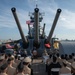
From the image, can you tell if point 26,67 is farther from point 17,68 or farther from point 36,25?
point 36,25

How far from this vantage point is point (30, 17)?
38188 millimetres

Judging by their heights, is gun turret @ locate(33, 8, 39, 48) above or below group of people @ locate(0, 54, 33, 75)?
above

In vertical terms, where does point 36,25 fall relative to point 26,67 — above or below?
above

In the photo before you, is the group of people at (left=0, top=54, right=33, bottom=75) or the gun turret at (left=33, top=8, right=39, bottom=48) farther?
the gun turret at (left=33, top=8, right=39, bottom=48)

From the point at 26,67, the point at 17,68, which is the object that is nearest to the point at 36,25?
the point at 17,68

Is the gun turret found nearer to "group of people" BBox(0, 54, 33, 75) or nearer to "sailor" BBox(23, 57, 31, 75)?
"group of people" BBox(0, 54, 33, 75)

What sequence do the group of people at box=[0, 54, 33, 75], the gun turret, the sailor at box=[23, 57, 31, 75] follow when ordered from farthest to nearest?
the gun turret
the sailor at box=[23, 57, 31, 75]
the group of people at box=[0, 54, 33, 75]

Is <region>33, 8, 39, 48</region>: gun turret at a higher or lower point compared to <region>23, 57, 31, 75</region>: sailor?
higher

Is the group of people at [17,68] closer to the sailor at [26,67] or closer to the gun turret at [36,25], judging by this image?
the sailor at [26,67]

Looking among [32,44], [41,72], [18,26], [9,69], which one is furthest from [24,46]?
[9,69]

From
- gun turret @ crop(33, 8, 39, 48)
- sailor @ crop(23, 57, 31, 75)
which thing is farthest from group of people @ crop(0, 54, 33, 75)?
gun turret @ crop(33, 8, 39, 48)

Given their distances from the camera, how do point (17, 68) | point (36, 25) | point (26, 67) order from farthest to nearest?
1. point (36, 25)
2. point (17, 68)
3. point (26, 67)

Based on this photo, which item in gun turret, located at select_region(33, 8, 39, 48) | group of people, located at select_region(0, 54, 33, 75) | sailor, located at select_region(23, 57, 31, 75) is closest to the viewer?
group of people, located at select_region(0, 54, 33, 75)

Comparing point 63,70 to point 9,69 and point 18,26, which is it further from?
point 18,26
